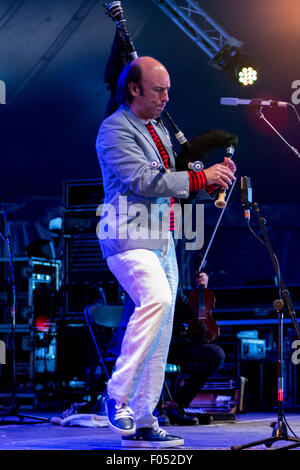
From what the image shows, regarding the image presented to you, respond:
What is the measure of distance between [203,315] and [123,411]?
9.07ft

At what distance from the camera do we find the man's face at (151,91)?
3.16 metres

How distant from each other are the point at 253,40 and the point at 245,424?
508 cm

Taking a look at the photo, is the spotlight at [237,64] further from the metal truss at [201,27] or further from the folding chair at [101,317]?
the folding chair at [101,317]

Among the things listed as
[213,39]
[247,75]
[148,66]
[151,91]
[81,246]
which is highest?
[213,39]

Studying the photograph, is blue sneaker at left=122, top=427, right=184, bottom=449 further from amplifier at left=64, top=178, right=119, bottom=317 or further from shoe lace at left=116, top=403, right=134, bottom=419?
amplifier at left=64, top=178, right=119, bottom=317

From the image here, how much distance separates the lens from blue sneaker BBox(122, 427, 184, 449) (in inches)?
115

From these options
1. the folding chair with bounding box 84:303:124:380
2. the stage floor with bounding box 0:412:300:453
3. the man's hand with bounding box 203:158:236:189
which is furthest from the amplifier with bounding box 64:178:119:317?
the man's hand with bounding box 203:158:236:189

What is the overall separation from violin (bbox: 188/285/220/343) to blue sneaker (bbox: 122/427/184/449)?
256cm

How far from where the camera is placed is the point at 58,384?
7445 mm

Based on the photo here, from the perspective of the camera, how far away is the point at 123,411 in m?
2.90

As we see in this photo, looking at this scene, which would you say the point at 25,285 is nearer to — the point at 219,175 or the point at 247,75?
the point at 247,75

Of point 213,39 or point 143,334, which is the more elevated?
point 213,39

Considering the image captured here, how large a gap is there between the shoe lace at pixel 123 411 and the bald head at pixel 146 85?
53.3 inches

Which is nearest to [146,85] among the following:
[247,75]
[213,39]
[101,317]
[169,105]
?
[101,317]
